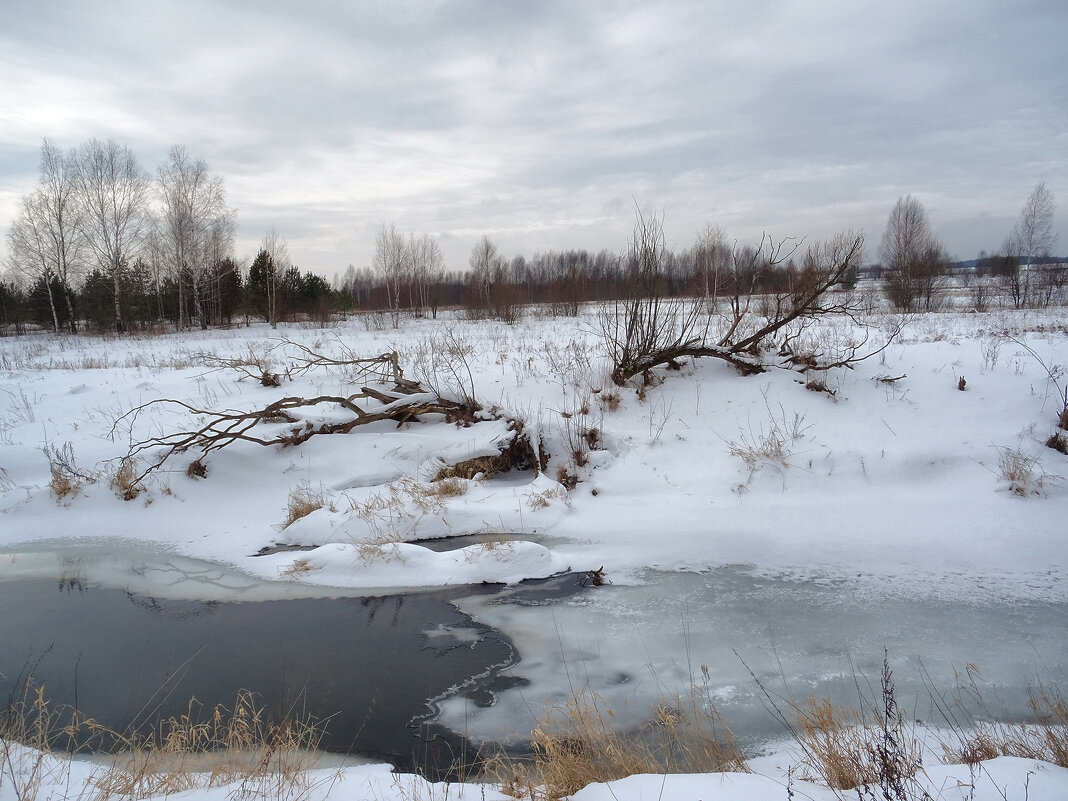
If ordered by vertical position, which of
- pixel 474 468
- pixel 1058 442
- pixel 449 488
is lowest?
pixel 449 488

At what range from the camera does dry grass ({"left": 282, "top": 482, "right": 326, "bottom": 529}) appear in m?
7.68

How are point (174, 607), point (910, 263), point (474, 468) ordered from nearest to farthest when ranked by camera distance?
point (174, 607), point (474, 468), point (910, 263)

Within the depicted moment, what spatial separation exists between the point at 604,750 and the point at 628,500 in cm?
449

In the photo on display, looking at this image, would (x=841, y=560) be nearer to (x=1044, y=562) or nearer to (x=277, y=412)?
(x=1044, y=562)

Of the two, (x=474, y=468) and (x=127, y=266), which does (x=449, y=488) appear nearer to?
(x=474, y=468)

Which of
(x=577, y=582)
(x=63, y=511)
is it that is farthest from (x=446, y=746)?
(x=63, y=511)

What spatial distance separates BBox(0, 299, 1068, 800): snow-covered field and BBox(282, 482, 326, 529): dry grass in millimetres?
68

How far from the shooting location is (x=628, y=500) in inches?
307

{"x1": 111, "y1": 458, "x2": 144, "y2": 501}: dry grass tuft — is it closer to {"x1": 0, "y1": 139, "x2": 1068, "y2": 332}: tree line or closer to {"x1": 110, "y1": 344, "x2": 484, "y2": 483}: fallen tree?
{"x1": 110, "y1": 344, "x2": 484, "y2": 483}: fallen tree

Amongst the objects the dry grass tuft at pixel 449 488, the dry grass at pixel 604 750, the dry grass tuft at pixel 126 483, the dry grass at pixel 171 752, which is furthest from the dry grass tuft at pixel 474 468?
the dry grass at pixel 604 750

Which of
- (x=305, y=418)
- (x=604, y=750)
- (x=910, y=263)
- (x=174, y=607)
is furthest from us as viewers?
(x=910, y=263)

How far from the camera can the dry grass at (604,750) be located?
10.2ft

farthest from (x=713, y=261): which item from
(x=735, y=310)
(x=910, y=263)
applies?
(x=910, y=263)

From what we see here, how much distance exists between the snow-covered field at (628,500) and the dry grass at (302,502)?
0.22 feet
